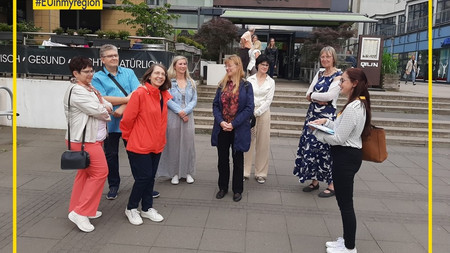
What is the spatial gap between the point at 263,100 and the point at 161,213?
83.8 inches

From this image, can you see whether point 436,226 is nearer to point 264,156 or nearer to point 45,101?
point 264,156

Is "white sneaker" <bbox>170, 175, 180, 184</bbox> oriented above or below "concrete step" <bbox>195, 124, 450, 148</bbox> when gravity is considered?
below

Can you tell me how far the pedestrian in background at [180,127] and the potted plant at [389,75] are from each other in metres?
10.1

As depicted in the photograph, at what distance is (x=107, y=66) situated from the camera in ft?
14.1

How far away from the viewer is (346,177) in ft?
10.5

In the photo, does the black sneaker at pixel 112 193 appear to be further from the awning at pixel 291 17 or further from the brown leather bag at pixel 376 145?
the awning at pixel 291 17

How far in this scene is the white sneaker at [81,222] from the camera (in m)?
3.70

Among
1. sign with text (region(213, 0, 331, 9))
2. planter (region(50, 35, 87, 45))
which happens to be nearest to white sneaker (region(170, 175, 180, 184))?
planter (region(50, 35, 87, 45))

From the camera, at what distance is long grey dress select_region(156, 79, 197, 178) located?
5.14 m

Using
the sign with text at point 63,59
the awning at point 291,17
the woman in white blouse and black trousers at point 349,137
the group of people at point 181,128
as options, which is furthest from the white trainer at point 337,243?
the awning at point 291,17

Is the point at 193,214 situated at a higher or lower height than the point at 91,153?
lower

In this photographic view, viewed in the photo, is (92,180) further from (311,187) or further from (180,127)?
(311,187)

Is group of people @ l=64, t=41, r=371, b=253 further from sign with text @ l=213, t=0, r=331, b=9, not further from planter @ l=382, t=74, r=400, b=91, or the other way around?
sign with text @ l=213, t=0, r=331, b=9

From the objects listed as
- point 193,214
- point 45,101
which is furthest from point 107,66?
point 45,101
